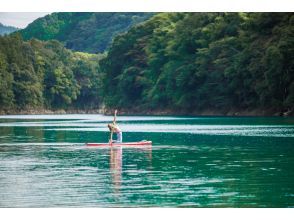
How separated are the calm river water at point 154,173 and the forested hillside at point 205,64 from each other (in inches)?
1059

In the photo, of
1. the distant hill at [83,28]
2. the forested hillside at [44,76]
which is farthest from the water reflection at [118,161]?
the distant hill at [83,28]

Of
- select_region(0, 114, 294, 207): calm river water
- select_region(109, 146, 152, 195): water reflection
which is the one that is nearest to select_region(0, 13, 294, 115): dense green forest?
select_region(0, 114, 294, 207): calm river water

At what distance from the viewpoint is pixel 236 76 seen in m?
76.9

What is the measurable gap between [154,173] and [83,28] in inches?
4517

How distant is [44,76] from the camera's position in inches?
5027

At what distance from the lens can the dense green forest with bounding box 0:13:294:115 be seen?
6994 centimetres

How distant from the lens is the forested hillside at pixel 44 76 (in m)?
112

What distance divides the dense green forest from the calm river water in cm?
2960

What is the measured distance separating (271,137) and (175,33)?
52.6 meters

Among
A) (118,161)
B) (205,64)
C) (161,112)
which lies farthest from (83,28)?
(118,161)

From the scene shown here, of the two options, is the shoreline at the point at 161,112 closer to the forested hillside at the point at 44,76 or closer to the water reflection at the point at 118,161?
the forested hillside at the point at 44,76

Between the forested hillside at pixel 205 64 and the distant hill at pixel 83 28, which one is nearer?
the forested hillside at pixel 205 64
